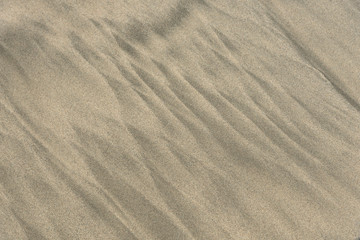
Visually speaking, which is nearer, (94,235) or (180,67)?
(94,235)

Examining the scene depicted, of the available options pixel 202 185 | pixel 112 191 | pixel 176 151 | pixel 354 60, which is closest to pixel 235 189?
pixel 202 185

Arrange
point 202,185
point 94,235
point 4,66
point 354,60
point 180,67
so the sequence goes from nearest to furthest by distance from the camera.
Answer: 1. point 94,235
2. point 202,185
3. point 4,66
4. point 180,67
5. point 354,60

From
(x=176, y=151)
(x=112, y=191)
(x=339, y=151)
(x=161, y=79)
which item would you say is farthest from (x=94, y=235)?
(x=339, y=151)

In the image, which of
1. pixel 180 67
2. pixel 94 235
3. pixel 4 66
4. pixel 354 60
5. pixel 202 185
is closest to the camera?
pixel 94 235

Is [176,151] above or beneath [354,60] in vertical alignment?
above

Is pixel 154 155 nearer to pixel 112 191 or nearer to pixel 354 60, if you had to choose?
pixel 112 191

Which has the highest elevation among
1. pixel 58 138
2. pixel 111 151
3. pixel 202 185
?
pixel 58 138

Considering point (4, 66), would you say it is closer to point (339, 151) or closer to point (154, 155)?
point (154, 155)
